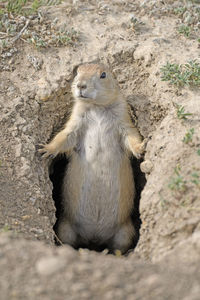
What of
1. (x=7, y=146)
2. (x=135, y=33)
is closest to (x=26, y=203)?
(x=7, y=146)

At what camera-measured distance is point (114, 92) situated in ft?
22.1

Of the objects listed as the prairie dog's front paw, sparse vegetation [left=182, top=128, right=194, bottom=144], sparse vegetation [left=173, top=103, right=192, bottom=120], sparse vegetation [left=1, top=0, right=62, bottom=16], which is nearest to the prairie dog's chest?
the prairie dog's front paw

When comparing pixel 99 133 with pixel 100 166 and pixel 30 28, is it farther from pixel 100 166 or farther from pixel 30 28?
pixel 30 28

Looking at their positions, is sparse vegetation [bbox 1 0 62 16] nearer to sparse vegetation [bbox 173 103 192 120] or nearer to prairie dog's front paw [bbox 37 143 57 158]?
prairie dog's front paw [bbox 37 143 57 158]

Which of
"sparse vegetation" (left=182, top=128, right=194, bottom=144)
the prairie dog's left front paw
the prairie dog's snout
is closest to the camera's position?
"sparse vegetation" (left=182, top=128, right=194, bottom=144)

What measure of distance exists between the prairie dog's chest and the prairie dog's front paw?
0.46 metres

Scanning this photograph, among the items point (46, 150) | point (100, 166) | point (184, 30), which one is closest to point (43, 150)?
point (46, 150)

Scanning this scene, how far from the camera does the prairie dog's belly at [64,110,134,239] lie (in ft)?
21.7

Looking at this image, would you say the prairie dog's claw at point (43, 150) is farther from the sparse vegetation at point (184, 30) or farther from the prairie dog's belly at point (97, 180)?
the sparse vegetation at point (184, 30)

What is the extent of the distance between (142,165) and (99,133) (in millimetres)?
892

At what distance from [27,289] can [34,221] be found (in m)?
2.01

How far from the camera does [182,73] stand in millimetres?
6594

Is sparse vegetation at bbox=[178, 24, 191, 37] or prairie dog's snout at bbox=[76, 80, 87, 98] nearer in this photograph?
prairie dog's snout at bbox=[76, 80, 87, 98]

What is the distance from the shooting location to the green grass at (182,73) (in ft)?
21.2
